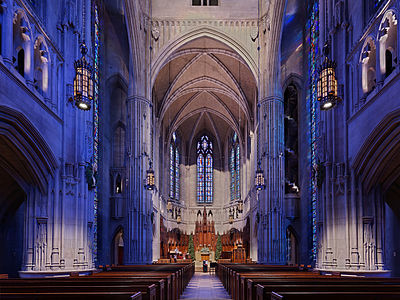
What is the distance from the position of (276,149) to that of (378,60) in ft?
54.0

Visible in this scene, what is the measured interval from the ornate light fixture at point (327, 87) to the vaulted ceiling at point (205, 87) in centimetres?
2020

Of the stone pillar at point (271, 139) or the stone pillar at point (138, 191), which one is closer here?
the stone pillar at point (271, 139)

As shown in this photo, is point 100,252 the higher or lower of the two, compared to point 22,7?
lower

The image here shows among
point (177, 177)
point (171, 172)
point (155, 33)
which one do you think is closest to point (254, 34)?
point (155, 33)

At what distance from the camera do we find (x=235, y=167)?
1893 inches

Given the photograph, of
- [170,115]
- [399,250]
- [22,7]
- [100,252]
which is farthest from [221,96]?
[22,7]

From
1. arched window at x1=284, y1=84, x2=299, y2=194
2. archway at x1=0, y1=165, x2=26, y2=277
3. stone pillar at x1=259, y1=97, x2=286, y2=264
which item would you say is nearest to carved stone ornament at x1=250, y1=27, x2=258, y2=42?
arched window at x1=284, y1=84, x2=299, y2=194

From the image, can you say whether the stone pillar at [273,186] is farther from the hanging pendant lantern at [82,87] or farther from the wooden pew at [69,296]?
the wooden pew at [69,296]

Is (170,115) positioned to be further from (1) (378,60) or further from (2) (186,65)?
(1) (378,60)

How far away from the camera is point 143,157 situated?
28.3 meters

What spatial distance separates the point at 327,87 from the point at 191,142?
3957 cm

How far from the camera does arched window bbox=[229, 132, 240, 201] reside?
4703 cm

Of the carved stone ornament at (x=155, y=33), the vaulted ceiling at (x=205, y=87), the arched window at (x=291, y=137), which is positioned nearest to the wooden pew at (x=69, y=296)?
the arched window at (x=291, y=137)

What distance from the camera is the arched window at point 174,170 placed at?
1825 inches
